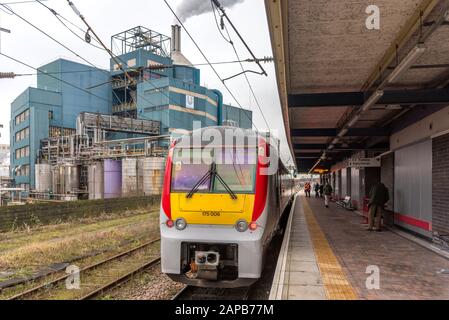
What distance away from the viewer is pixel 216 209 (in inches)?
238

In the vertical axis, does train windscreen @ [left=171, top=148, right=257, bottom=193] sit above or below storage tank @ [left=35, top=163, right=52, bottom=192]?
above

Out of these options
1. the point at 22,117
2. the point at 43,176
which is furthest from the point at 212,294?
the point at 22,117

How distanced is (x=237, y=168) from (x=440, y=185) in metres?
5.90

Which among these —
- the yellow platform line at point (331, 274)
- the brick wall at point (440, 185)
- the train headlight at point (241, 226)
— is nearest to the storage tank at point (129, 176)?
the yellow platform line at point (331, 274)

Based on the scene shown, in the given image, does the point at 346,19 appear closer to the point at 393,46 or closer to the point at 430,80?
the point at 393,46

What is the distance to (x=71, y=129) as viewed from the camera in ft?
173

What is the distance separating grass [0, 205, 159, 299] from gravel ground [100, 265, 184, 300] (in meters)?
2.10

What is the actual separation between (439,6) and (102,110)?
55640 mm

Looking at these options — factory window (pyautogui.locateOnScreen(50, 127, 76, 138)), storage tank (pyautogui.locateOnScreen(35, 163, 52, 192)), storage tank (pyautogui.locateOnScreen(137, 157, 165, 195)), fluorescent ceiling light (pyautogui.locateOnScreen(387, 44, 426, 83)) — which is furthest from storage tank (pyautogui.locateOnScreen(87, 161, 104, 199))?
fluorescent ceiling light (pyautogui.locateOnScreen(387, 44, 426, 83))

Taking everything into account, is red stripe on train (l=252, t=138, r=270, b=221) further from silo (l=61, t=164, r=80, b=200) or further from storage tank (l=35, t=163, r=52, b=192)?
storage tank (l=35, t=163, r=52, b=192)

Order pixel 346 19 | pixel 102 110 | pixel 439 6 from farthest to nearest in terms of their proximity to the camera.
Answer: pixel 102 110 < pixel 346 19 < pixel 439 6

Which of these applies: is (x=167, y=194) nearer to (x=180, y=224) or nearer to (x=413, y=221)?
(x=180, y=224)

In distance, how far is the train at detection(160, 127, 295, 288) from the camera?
5.83 m
